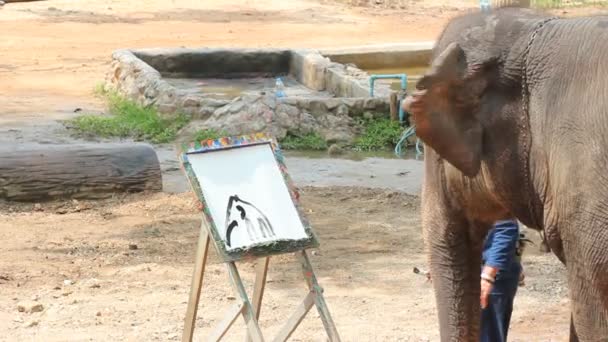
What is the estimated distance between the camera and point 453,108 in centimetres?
383

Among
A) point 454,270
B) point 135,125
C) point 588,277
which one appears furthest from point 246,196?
point 135,125

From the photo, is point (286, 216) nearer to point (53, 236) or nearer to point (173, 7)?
point (53, 236)

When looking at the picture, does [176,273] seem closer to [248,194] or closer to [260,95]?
[248,194]

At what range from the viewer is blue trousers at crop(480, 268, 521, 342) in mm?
5215

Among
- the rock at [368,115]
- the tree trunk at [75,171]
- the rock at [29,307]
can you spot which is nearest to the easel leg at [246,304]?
the rock at [29,307]

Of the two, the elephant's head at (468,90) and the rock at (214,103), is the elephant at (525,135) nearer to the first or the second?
the elephant's head at (468,90)

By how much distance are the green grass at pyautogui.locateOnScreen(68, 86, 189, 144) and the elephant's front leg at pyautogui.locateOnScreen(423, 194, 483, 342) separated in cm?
843

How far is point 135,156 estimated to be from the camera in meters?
9.94

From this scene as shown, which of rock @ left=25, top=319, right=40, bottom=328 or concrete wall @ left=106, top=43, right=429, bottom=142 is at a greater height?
rock @ left=25, top=319, right=40, bottom=328

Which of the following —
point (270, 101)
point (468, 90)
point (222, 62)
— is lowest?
point (222, 62)

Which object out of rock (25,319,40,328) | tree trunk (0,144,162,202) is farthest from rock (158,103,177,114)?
rock (25,319,40,328)

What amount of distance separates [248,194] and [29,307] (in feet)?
7.58

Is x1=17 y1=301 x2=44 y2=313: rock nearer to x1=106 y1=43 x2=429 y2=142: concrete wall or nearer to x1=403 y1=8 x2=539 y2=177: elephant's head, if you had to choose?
x1=403 y1=8 x2=539 y2=177: elephant's head

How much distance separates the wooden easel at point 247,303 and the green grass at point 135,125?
24.2 ft
